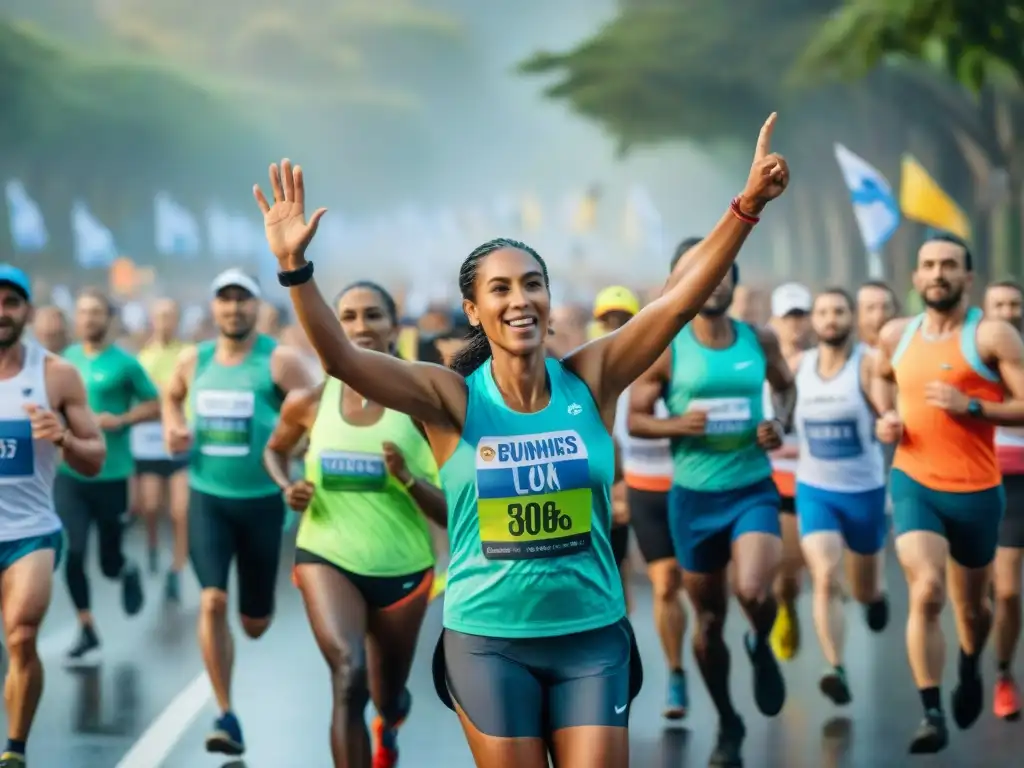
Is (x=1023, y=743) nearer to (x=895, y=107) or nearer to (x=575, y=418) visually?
(x=575, y=418)

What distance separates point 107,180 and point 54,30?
22.1ft

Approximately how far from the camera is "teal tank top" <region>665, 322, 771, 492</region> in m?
8.37

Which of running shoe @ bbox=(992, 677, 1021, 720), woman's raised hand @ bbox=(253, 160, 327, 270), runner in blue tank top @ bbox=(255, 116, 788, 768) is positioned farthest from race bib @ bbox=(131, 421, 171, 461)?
woman's raised hand @ bbox=(253, 160, 327, 270)

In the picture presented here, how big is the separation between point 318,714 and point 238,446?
1.37 meters

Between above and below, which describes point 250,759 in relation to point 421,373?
below

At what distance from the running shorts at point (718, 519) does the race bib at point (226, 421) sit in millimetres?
2110

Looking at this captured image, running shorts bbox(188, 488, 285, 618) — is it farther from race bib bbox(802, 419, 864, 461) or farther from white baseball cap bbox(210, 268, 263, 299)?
race bib bbox(802, 419, 864, 461)

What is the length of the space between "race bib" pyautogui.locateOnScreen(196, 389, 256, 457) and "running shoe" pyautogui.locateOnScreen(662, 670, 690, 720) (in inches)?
90.4

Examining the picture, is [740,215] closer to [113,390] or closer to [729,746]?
[729,746]

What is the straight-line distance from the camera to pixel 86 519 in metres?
11.7

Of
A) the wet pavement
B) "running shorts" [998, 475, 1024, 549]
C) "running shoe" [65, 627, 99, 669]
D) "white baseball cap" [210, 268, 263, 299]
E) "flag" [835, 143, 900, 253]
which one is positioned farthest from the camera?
"flag" [835, 143, 900, 253]

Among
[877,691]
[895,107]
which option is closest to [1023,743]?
[877,691]

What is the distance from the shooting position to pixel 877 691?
31.3 feet

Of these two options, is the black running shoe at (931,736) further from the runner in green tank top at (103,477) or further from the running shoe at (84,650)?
the runner in green tank top at (103,477)
